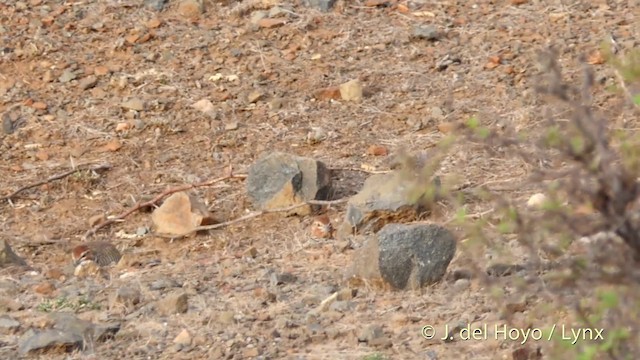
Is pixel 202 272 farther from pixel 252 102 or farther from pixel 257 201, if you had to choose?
pixel 252 102

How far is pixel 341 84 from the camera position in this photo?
20.6 feet

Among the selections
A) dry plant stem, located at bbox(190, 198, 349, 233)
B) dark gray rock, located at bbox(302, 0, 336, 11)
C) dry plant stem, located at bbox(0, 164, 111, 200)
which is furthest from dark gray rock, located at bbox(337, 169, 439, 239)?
dark gray rock, located at bbox(302, 0, 336, 11)

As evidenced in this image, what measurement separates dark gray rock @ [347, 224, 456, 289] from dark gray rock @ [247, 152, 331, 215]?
1091mm

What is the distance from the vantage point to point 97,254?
4.89m

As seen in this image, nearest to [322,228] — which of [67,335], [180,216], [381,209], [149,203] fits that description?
[381,209]

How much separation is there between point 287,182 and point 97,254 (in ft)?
2.73

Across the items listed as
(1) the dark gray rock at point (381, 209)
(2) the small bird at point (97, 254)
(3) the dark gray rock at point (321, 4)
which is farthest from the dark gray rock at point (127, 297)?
(3) the dark gray rock at point (321, 4)

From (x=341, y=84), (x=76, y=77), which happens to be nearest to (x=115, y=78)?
(x=76, y=77)

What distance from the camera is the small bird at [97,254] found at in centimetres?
486

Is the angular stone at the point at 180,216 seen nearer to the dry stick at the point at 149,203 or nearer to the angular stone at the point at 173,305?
the dry stick at the point at 149,203

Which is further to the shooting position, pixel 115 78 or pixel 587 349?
pixel 115 78

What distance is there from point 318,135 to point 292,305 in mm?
1914

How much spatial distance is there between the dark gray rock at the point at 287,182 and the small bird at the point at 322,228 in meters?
0.12

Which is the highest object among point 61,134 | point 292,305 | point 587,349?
point 587,349
